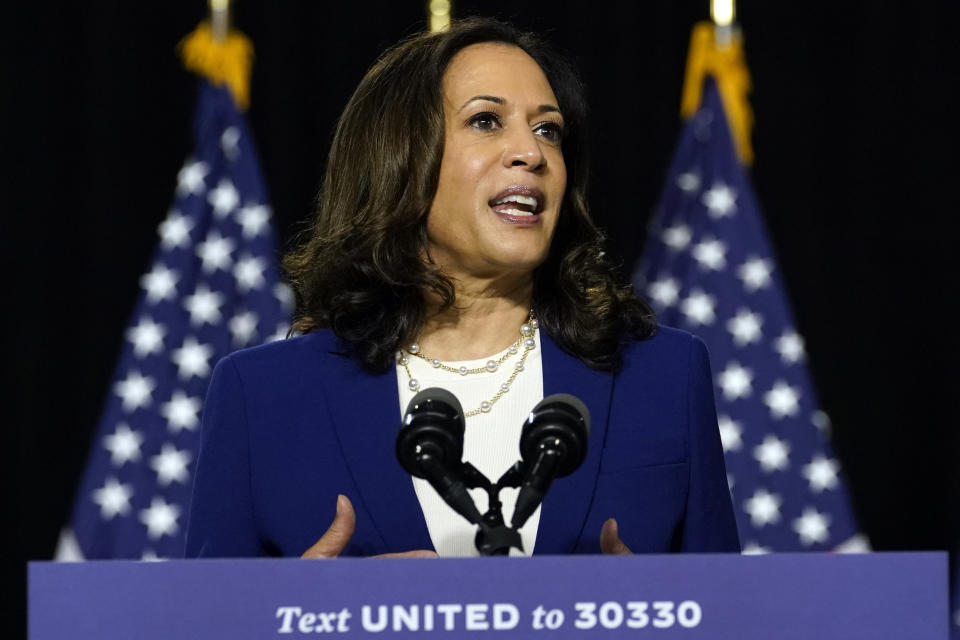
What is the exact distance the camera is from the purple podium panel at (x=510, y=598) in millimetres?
964

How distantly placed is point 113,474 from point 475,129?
2.12 metres

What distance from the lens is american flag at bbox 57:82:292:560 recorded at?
11.5 feet

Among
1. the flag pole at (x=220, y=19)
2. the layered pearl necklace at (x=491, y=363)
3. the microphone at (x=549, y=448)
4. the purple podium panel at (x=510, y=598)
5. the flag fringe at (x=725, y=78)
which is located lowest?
the purple podium panel at (x=510, y=598)

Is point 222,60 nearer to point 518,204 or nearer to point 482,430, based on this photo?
point 518,204

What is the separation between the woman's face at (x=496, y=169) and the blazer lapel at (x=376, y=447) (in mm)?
235

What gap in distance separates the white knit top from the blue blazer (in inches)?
1.0

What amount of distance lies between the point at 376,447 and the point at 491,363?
0.79 feet

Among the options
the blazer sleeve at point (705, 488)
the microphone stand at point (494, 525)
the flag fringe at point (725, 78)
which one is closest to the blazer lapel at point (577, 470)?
the blazer sleeve at point (705, 488)

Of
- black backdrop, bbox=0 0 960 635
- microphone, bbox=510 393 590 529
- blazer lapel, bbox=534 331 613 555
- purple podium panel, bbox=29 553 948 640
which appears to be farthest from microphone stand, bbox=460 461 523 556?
black backdrop, bbox=0 0 960 635

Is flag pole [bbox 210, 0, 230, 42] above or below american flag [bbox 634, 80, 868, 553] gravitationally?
above

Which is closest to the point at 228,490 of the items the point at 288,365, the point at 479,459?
the point at 288,365

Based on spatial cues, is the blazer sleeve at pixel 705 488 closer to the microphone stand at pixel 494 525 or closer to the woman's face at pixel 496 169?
the woman's face at pixel 496 169

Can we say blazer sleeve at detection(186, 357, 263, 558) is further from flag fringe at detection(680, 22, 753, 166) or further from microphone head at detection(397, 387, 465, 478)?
flag fringe at detection(680, 22, 753, 166)

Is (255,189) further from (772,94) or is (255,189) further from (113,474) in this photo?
(772,94)
